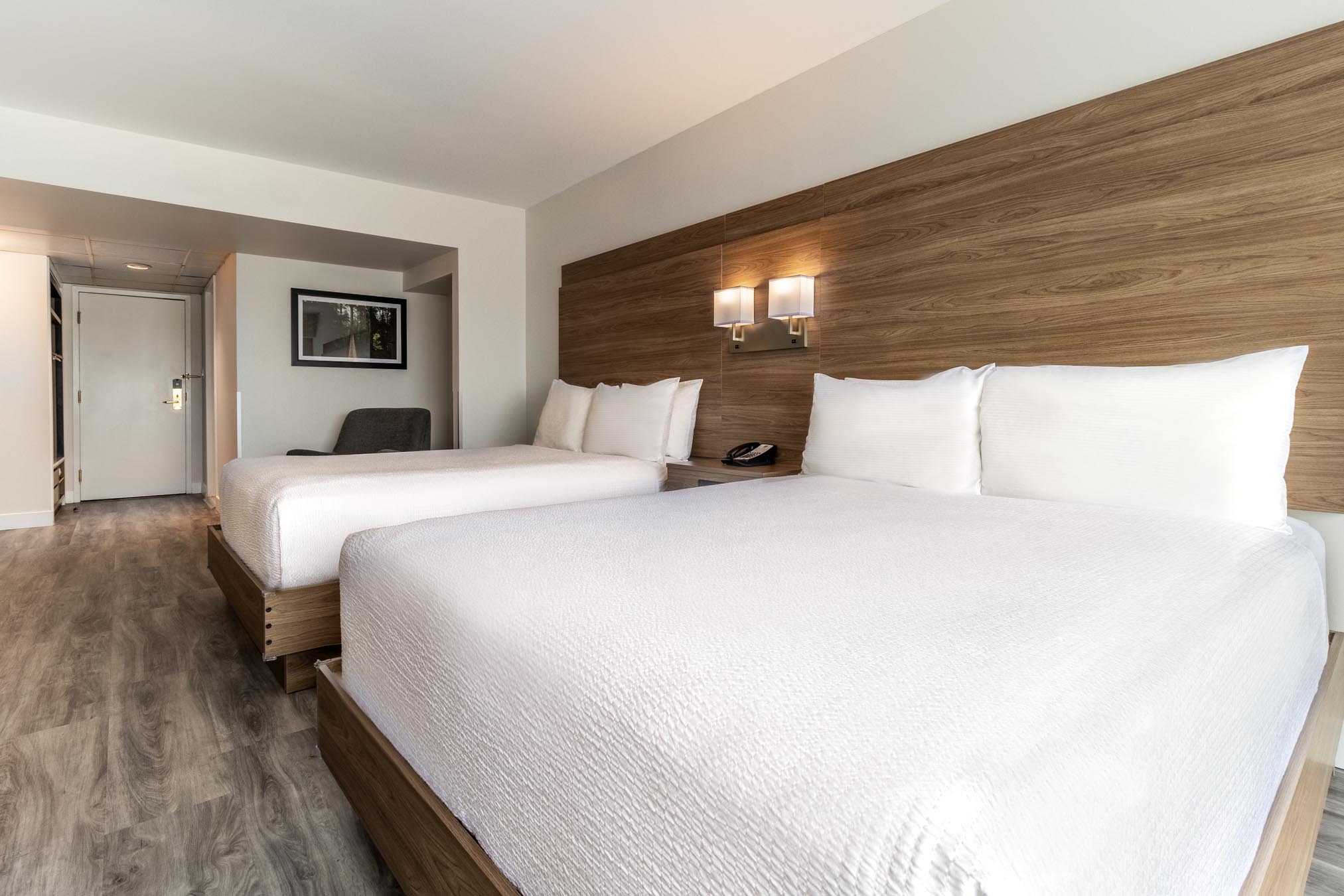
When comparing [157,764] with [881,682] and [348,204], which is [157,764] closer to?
[881,682]

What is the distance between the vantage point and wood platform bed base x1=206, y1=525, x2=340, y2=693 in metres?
2.26

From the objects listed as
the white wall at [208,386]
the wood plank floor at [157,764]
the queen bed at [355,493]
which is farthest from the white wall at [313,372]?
the queen bed at [355,493]

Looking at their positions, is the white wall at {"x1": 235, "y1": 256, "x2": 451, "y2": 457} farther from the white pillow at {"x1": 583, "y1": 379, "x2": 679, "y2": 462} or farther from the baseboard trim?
the white pillow at {"x1": 583, "y1": 379, "x2": 679, "y2": 462}

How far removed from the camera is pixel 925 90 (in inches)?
107

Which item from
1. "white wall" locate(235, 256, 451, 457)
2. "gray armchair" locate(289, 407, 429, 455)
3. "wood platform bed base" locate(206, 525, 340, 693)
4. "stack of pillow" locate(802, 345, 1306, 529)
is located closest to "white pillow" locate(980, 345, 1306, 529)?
"stack of pillow" locate(802, 345, 1306, 529)

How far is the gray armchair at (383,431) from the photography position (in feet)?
16.5

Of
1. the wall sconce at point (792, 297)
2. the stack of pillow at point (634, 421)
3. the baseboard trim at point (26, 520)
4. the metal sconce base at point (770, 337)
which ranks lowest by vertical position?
the baseboard trim at point (26, 520)

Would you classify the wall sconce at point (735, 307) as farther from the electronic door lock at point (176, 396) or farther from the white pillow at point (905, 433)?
the electronic door lock at point (176, 396)

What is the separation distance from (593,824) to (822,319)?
2.64 metres

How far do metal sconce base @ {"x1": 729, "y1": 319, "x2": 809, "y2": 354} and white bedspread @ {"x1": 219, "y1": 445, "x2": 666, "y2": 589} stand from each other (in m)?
0.73

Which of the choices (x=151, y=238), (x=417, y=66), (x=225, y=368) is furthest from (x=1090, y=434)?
(x=225, y=368)

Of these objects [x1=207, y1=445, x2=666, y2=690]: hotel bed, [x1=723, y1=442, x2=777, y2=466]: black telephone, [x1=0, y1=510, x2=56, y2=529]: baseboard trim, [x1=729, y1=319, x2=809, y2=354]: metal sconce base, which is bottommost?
[x1=0, y1=510, x2=56, y2=529]: baseboard trim

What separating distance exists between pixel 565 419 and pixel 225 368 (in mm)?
3332

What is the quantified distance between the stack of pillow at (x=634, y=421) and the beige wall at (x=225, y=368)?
8.87 ft
